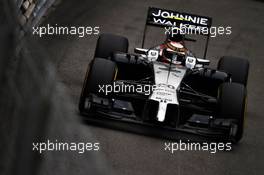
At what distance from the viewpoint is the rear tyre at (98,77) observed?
7.96 m

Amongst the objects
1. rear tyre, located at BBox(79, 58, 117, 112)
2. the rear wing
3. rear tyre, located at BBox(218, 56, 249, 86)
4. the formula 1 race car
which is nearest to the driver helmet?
the formula 1 race car

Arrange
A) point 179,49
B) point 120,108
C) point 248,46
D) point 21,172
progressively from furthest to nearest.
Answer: point 248,46 → point 179,49 → point 120,108 → point 21,172

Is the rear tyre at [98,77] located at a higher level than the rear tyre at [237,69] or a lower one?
lower

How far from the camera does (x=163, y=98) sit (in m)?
7.72

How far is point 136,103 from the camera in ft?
27.1

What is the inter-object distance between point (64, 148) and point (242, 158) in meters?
7.26

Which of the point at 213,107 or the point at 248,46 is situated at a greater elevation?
the point at 248,46

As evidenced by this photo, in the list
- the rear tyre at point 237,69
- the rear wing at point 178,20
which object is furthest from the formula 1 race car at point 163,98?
the rear wing at point 178,20

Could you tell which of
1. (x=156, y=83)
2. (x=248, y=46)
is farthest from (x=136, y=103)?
(x=248, y=46)

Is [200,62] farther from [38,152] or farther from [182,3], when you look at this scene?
[38,152]

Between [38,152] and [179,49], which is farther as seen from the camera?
[179,49]

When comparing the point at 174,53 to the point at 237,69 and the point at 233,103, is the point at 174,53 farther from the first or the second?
the point at 233,103

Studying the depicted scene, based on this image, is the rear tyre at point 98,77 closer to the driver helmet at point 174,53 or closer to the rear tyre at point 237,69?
the driver helmet at point 174,53

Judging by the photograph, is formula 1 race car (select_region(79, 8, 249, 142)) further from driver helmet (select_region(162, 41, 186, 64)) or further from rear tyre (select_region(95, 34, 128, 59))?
rear tyre (select_region(95, 34, 128, 59))
